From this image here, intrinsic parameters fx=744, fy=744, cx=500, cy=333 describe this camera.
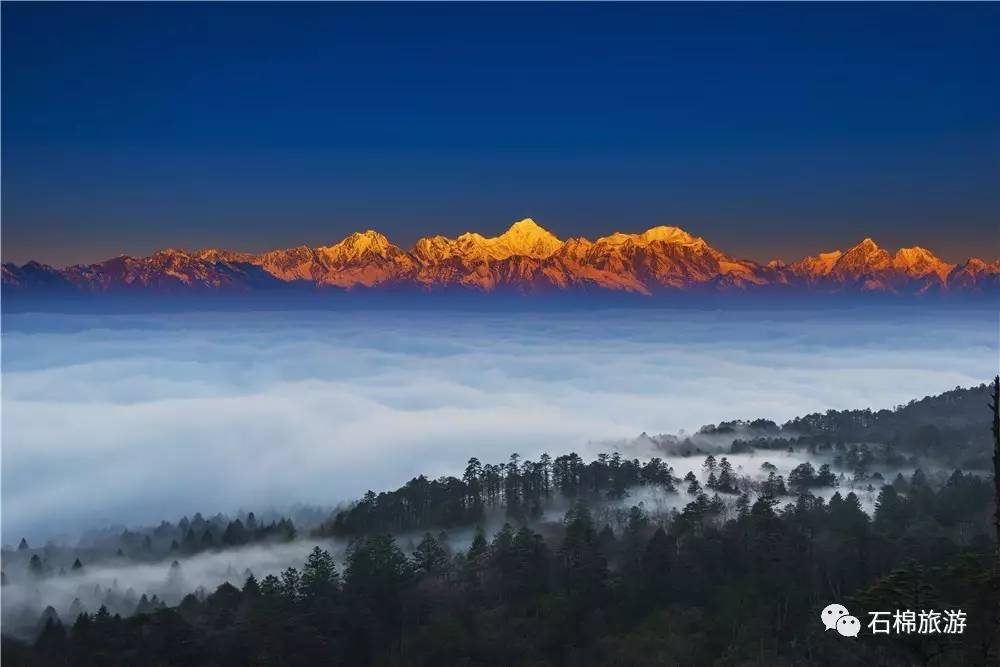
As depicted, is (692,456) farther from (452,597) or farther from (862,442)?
(452,597)

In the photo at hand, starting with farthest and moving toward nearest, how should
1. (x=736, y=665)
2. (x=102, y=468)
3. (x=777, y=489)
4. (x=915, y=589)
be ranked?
(x=102, y=468) → (x=777, y=489) → (x=736, y=665) → (x=915, y=589)

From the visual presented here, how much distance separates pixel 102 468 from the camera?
192 m

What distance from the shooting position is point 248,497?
504 feet

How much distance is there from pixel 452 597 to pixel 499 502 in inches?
1394

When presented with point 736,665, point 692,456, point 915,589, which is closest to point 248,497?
point 692,456

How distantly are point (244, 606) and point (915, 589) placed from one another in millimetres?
46020

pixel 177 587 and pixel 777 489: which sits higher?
pixel 777 489

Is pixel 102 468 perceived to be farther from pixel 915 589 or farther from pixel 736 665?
pixel 915 589

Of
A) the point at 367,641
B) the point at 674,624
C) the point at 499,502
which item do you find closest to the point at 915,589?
the point at 674,624

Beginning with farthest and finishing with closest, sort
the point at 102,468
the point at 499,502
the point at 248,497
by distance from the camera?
the point at 102,468 → the point at 248,497 → the point at 499,502

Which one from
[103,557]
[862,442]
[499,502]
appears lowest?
[103,557]

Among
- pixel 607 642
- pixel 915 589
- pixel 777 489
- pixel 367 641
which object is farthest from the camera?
pixel 777 489

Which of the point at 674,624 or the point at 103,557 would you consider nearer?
the point at 674,624

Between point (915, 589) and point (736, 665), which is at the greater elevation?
point (915, 589)
